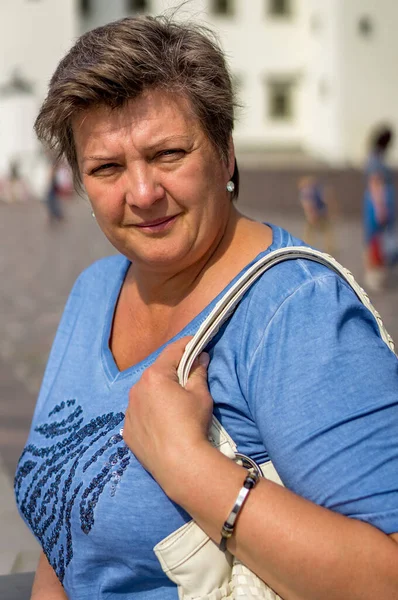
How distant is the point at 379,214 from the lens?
10.1 metres

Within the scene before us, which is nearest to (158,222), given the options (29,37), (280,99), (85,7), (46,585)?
(46,585)

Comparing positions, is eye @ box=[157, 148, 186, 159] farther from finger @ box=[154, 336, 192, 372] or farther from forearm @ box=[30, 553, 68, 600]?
forearm @ box=[30, 553, 68, 600]

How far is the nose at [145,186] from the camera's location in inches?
66.1

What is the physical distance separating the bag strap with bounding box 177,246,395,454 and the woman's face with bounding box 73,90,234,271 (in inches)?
8.5

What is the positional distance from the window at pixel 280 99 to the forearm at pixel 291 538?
115ft

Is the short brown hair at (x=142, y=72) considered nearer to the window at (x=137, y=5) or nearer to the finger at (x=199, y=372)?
the finger at (x=199, y=372)

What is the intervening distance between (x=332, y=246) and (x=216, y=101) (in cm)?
1119

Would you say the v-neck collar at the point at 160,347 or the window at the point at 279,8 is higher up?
the v-neck collar at the point at 160,347

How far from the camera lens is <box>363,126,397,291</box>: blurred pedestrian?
9930 millimetres

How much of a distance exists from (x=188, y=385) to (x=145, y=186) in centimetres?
39

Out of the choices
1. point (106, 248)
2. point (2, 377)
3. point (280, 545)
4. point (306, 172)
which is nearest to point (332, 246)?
point (106, 248)

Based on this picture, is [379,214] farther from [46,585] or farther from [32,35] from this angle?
[32,35]

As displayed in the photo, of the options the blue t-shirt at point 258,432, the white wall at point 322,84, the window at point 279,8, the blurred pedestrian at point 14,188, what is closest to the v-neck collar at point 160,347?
the blue t-shirt at point 258,432

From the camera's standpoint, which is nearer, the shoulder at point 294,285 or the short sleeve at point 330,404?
the short sleeve at point 330,404
